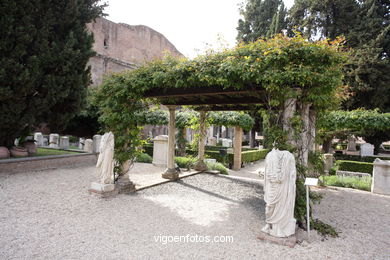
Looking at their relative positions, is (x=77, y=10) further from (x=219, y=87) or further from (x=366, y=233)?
(x=366, y=233)

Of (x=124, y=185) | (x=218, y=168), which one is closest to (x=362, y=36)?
(x=218, y=168)

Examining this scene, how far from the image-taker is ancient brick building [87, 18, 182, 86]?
2606 centimetres

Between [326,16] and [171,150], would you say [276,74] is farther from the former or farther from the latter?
[326,16]

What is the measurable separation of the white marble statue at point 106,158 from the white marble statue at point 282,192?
162 inches

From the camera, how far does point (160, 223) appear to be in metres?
4.88

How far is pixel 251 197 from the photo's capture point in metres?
7.15

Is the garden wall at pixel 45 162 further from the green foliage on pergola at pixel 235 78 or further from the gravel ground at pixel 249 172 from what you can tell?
the gravel ground at pixel 249 172

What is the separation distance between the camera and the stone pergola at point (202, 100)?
5926 mm

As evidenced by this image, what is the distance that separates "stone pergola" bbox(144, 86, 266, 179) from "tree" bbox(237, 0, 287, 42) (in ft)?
59.8

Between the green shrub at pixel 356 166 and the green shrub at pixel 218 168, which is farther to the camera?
the green shrub at pixel 356 166

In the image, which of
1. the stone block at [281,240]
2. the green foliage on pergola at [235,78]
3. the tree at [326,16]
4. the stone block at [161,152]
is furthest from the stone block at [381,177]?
the tree at [326,16]

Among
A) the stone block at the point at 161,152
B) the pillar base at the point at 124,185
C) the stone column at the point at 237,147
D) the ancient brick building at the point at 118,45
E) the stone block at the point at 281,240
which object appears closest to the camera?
the stone block at the point at 281,240

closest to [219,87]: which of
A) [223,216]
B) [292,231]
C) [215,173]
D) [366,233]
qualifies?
[223,216]

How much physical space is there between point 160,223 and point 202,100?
15.9 feet
